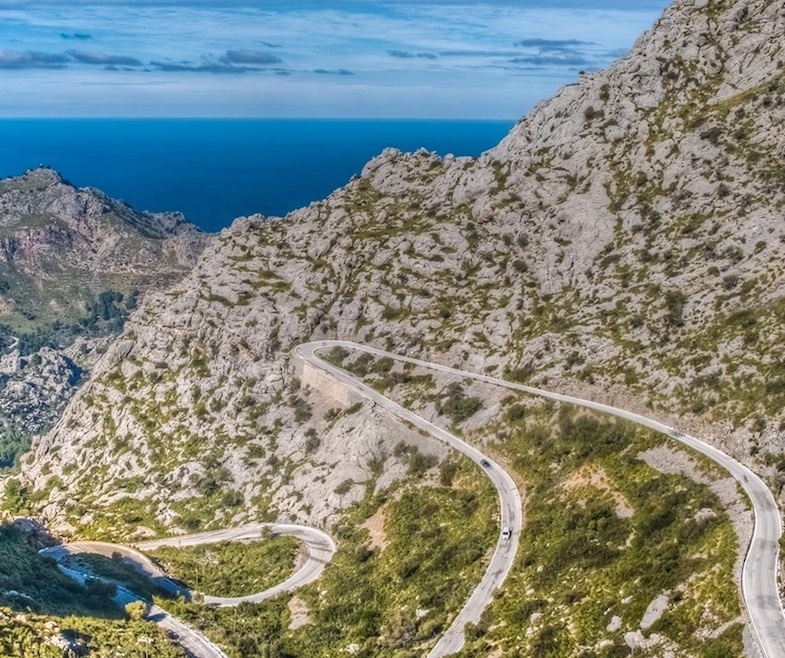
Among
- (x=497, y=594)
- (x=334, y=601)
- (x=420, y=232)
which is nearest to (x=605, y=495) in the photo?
(x=497, y=594)

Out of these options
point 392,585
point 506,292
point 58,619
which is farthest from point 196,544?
point 506,292

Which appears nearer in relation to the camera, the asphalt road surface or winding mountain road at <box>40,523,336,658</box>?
the asphalt road surface

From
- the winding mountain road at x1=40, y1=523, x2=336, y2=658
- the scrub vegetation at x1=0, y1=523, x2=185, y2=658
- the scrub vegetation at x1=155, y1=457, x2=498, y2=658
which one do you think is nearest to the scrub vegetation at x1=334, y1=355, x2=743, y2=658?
the scrub vegetation at x1=155, y1=457, x2=498, y2=658

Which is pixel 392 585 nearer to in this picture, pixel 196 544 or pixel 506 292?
pixel 196 544

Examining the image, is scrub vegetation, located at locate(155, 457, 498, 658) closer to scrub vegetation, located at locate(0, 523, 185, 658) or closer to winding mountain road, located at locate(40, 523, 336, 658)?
winding mountain road, located at locate(40, 523, 336, 658)

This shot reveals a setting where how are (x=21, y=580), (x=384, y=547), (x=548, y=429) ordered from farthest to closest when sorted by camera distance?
(x=548, y=429)
(x=384, y=547)
(x=21, y=580)

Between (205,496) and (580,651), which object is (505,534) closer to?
(580,651)

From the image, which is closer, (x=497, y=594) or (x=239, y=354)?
(x=497, y=594)
